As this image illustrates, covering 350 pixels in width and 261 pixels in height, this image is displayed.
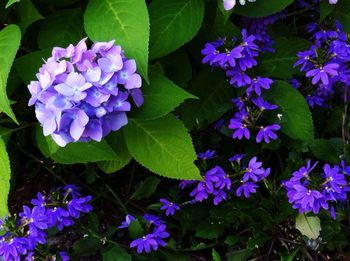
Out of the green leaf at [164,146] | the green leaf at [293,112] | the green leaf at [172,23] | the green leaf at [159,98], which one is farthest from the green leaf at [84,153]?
the green leaf at [293,112]

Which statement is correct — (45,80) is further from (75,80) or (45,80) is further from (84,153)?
(84,153)

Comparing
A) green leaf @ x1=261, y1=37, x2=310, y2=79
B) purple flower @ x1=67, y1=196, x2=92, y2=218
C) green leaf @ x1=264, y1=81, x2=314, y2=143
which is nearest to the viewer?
purple flower @ x1=67, y1=196, x2=92, y2=218

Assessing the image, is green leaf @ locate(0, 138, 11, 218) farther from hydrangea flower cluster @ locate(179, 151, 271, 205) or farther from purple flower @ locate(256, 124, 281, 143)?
purple flower @ locate(256, 124, 281, 143)

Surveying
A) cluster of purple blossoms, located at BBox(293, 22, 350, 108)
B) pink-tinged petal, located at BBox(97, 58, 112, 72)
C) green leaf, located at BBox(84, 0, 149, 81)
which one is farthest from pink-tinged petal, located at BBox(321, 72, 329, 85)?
pink-tinged petal, located at BBox(97, 58, 112, 72)

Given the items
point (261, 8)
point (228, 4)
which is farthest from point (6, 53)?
point (261, 8)

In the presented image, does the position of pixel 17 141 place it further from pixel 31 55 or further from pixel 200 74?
pixel 200 74

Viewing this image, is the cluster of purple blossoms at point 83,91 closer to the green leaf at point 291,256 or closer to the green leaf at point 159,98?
the green leaf at point 159,98
